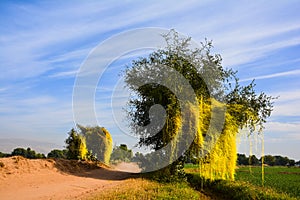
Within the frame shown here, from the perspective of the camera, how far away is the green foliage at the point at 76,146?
2861 centimetres

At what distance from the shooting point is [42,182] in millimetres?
17578

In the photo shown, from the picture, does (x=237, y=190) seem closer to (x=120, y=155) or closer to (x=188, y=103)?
(x=188, y=103)

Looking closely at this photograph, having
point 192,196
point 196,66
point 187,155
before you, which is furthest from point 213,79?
point 192,196

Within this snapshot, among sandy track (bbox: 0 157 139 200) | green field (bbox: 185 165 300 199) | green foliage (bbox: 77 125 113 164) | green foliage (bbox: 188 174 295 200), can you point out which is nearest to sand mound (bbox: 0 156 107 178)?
sandy track (bbox: 0 157 139 200)

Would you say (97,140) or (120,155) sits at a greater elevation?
(97,140)

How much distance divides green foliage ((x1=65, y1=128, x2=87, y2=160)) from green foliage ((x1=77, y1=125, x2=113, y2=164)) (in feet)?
1.49

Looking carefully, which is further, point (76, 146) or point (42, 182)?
point (76, 146)

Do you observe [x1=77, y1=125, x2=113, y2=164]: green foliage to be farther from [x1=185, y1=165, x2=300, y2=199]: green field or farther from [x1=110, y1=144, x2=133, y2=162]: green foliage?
[x1=185, y1=165, x2=300, y2=199]: green field

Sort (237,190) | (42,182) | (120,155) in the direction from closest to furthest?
(237,190), (42,182), (120,155)

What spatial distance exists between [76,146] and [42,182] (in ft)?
37.2

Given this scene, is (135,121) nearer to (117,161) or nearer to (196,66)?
(196,66)

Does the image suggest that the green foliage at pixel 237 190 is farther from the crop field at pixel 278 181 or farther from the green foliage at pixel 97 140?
the green foliage at pixel 97 140

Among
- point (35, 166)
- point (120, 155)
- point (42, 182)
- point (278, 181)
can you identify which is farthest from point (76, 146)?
point (278, 181)

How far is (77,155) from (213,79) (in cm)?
1477
